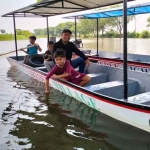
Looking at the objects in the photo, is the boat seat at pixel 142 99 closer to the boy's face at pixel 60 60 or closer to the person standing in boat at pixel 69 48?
the boy's face at pixel 60 60

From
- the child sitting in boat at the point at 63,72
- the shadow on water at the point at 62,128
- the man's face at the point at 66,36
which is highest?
the man's face at the point at 66,36

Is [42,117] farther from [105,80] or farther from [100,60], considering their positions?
[100,60]

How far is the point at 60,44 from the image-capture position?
6281 millimetres

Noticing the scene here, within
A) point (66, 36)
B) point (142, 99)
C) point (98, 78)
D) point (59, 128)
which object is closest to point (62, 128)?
point (59, 128)

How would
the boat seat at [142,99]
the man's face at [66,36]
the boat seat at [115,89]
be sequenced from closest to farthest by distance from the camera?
the boat seat at [142,99]
the boat seat at [115,89]
the man's face at [66,36]

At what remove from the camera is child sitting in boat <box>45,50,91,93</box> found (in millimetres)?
5232

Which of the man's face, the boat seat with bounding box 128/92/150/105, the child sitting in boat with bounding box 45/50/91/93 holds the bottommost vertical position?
the boat seat with bounding box 128/92/150/105

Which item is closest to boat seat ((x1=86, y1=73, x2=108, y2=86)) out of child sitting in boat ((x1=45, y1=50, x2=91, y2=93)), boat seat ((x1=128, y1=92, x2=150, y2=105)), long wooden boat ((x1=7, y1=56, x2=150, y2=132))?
long wooden boat ((x1=7, y1=56, x2=150, y2=132))

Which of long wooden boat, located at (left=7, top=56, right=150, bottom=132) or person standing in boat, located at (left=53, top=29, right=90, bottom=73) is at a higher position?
person standing in boat, located at (left=53, top=29, right=90, bottom=73)

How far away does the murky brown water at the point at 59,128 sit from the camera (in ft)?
12.1

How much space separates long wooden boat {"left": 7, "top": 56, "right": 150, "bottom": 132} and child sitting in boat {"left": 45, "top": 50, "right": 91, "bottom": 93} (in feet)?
0.66

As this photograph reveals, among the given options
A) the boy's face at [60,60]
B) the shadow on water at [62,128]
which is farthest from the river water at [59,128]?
the boy's face at [60,60]

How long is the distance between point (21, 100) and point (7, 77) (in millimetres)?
3523

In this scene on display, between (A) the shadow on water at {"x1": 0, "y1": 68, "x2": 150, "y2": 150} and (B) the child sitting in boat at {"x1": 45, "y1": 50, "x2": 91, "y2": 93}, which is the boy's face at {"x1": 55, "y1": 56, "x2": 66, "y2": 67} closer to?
(B) the child sitting in boat at {"x1": 45, "y1": 50, "x2": 91, "y2": 93}
